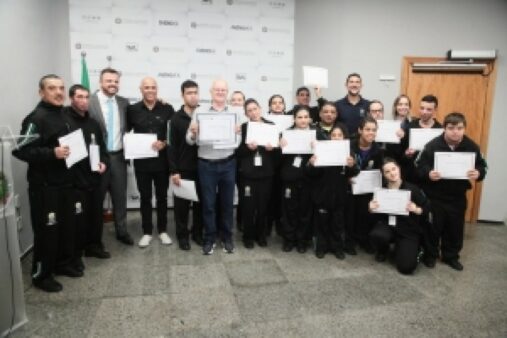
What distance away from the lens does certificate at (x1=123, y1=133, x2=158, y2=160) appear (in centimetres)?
334

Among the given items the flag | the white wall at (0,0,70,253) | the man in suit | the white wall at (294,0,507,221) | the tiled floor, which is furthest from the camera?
the white wall at (294,0,507,221)

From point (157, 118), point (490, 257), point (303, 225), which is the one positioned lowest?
point (490, 257)

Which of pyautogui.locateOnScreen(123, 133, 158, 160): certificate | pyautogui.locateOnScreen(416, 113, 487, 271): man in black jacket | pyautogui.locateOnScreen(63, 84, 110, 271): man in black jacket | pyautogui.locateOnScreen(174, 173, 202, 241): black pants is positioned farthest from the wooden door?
pyautogui.locateOnScreen(63, 84, 110, 271): man in black jacket

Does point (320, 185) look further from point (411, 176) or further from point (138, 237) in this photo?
point (138, 237)

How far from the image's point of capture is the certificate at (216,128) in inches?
123

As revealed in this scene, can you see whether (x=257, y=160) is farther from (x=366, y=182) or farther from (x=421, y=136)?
(x=421, y=136)

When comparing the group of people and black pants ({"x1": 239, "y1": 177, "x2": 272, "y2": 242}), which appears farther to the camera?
black pants ({"x1": 239, "y1": 177, "x2": 272, "y2": 242})

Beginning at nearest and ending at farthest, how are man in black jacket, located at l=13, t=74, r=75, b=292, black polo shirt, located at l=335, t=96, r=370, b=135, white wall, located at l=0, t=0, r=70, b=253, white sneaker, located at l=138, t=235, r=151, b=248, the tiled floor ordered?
the tiled floor → man in black jacket, located at l=13, t=74, r=75, b=292 → white wall, located at l=0, t=0, r=70, b=253 → white sneaker, located at l=138, t=235, r=151, b=248 → black polo shirt, located at l=335, t=96, r=370, b=135

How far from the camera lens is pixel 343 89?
5000 mm

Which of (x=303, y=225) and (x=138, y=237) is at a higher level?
(x=303, y=225)

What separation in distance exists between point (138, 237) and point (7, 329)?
1787 millimetres

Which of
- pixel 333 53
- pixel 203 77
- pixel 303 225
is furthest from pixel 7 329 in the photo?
pixel 333 53

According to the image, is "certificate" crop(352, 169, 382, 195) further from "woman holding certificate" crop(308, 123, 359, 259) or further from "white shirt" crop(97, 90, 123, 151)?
"white shirt" crop(97, 90, 123, 151)

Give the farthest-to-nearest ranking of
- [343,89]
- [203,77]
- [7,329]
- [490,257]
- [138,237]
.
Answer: [343,89] → [203,77] → [138,237] → [490,257] → [7,329]
